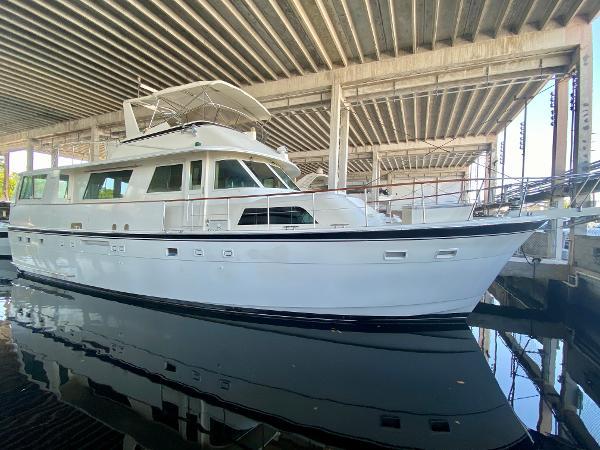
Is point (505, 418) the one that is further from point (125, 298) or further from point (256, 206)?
point (125, 298)

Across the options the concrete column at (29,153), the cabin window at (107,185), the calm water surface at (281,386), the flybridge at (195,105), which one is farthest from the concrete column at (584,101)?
the concrete column at (29,153)

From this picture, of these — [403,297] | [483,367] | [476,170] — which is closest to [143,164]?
[403,297]

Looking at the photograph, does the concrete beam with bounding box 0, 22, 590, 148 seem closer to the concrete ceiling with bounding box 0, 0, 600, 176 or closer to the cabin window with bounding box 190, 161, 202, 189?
the concrete ceiling with bounding box 0, 0, 600, 176

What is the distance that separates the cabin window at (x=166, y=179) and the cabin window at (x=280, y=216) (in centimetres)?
159

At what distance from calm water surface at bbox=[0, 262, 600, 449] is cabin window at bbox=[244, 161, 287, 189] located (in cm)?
248

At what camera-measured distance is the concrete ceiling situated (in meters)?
7.02

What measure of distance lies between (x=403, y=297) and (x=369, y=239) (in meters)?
0.99

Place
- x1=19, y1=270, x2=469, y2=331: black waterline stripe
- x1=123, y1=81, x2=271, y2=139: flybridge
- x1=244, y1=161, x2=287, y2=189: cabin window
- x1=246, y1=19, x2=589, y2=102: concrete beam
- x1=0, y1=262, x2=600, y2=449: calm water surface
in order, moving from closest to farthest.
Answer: x1=0, y1=262, x2=600, y2=449: calm water surface < x1=19, y1=270, x2=469, y2=331: black waterline stripe < x1=244, y1=161, x2=287, y2=189: cabin window < x1=123, y1=81, x2=271, y2=139: flybridge < x1=246, y1=19, x2=589, y2=102: concrete beam

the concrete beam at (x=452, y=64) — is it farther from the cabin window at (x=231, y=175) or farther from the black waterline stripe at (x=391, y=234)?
the black waterline stripe at (x=391, y=234)

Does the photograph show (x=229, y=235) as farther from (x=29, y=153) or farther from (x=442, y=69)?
(x=29, y=153)

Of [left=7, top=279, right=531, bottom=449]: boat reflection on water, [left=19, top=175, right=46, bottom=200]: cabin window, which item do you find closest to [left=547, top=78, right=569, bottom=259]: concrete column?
[left=7, top=279, right=531, bottom=449]: boat reflection on water

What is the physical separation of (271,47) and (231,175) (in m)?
4.90

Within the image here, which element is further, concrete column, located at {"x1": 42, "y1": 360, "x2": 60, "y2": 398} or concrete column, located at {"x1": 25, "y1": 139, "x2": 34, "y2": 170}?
concrete column, located at {"x1": 25, "y1": 139, "x2": 34, "y2": 170}

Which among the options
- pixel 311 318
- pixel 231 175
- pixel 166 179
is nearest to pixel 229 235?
pixel 231 175
